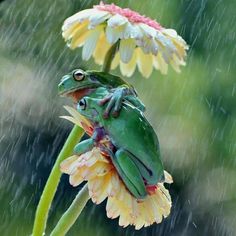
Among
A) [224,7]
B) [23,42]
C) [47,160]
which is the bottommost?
[47,160]

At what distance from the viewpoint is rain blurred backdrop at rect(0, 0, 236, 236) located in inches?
66.2

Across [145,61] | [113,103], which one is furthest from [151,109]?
[113,103]

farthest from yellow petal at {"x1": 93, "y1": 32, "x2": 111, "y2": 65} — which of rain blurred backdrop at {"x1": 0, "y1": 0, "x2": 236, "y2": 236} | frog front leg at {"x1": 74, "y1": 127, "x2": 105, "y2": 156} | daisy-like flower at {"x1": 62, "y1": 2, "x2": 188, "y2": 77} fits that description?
rain blurred backdrop at {"x1": 0, "y1": 0, "x2": 236, "y2": 236}

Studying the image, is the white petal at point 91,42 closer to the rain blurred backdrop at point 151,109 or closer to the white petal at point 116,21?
the white petal at point 116,21

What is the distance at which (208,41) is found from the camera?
1.78m

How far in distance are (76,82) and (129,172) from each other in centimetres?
8

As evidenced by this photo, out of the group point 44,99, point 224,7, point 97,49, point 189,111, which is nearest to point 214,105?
point 189,111

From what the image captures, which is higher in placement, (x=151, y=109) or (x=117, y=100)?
(x=117, y=100)

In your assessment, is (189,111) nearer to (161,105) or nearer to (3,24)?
(161,105)

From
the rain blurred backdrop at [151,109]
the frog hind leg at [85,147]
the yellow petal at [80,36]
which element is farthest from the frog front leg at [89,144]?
the rain blurred backdrop at [151,109]

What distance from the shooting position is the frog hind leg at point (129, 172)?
1.90 feet

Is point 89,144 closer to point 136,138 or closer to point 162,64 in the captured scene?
point 136,138

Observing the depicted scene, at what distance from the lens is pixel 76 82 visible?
2.00ft

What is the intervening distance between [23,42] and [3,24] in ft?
0.32
